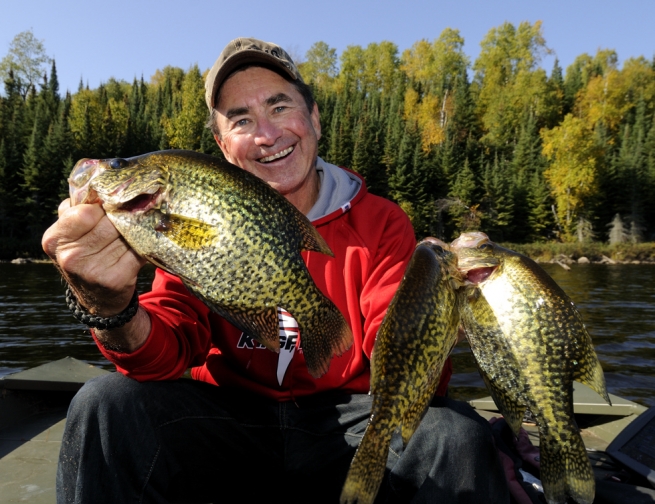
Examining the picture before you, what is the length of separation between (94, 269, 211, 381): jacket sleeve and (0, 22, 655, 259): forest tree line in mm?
46164

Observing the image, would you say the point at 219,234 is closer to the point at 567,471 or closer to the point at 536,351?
the point at 536,351

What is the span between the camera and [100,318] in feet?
7.59

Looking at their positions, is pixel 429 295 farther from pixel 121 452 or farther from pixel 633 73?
pixel 633 73

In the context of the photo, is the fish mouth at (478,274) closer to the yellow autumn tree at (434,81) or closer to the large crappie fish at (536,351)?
the large crappie fish at (536,351)

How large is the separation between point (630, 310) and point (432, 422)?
1773 centimetres

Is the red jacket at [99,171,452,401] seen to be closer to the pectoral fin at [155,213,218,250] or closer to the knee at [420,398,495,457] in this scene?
the knee at [420,398,495,457]

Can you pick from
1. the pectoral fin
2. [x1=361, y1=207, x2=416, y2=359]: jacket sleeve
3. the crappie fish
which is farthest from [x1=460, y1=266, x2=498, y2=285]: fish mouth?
the pectoral fin

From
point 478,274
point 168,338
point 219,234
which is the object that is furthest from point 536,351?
point 168,338

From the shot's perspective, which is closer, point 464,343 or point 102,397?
point 102,397

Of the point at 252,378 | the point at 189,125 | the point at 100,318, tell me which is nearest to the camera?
the point at 100,318

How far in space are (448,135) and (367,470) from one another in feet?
234

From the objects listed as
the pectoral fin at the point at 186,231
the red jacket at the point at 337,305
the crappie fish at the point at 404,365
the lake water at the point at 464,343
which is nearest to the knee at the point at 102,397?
the red jacket at the point at 337,305

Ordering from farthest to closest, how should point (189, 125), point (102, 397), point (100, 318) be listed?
point (189, 125) → point (102, 397) → point (100, 318)

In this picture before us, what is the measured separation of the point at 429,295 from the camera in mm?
2152
